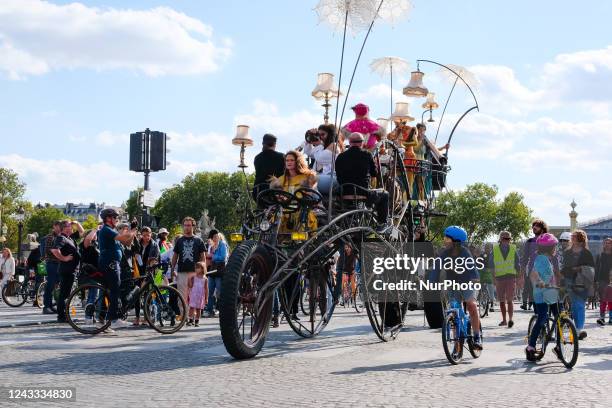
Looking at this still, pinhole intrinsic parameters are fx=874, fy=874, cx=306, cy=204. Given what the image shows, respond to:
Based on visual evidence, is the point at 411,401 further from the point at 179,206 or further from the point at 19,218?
the point at 179,206

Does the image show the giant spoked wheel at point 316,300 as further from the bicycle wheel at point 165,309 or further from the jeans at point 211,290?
the jeans at point 211,290

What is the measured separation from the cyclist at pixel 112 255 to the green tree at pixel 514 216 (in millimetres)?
97605

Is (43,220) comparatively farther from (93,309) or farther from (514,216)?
(93,309)

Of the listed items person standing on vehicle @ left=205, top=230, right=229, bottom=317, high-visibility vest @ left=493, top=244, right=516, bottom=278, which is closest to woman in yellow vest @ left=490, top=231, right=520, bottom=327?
high-visibility vest @ left=493, top=244, right=516, bottom=278

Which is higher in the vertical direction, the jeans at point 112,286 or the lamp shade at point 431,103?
the lamp shade at point 431,103

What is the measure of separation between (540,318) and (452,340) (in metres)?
1.21

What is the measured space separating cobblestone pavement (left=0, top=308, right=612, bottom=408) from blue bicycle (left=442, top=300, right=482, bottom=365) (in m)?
0.16

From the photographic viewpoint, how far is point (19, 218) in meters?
40.6

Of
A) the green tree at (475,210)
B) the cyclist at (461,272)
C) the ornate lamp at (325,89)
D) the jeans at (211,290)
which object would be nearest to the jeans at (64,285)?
the jeans at (211,290)

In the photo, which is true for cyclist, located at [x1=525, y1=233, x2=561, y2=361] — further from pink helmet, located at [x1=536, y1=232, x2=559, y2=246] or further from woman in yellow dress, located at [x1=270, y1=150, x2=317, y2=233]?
woman in yellow dress, located at [x1=270, y1=150, x2=317, y2=233]

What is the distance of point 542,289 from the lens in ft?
33.3

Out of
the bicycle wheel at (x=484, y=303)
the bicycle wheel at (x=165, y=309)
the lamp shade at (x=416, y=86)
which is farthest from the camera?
the bicycle wheel at (x=484, y=303)

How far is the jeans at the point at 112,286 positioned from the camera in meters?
12.7

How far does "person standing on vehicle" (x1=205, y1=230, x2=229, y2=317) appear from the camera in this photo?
16938 mm
